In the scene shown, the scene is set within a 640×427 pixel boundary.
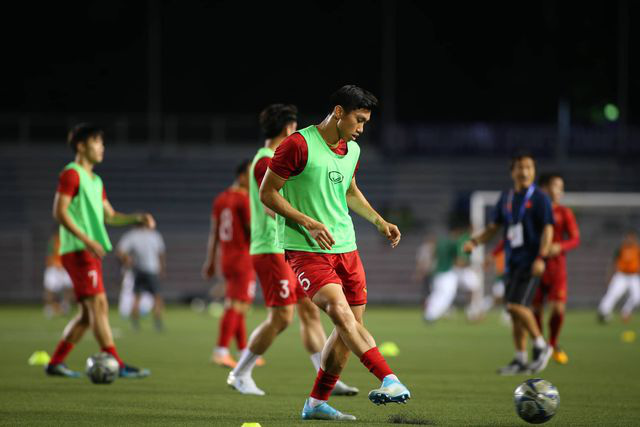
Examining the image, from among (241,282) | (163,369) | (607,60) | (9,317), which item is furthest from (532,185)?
(607,60)

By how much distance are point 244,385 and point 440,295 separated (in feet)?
42.6

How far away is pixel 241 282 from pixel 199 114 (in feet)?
94.3

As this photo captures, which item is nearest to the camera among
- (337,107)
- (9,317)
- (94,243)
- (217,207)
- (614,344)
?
(337,107)

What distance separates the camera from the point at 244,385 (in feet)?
29.3

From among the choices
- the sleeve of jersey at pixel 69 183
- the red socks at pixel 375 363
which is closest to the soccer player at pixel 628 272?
the sleeve of jersey at pixel 69 183

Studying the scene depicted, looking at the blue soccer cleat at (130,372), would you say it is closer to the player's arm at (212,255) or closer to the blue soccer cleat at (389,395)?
the player's arm at (212,255)

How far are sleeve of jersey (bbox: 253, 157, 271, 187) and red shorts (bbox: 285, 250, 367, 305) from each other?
144 cm

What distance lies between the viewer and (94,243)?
9.30m

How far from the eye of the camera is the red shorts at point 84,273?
966cm

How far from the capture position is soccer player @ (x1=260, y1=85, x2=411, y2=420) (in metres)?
6.73

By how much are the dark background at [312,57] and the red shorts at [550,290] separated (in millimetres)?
25883

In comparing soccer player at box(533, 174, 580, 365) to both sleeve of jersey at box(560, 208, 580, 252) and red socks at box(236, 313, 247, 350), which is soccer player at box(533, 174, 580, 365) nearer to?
sleeve of jersey at box(560, 208, 580, 252)

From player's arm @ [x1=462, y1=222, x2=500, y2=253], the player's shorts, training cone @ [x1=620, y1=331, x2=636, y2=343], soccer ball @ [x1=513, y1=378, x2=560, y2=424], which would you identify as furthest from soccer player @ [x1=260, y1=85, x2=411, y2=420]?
the player's shorts

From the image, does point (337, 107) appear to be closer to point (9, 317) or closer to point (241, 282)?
point (241, 282)
